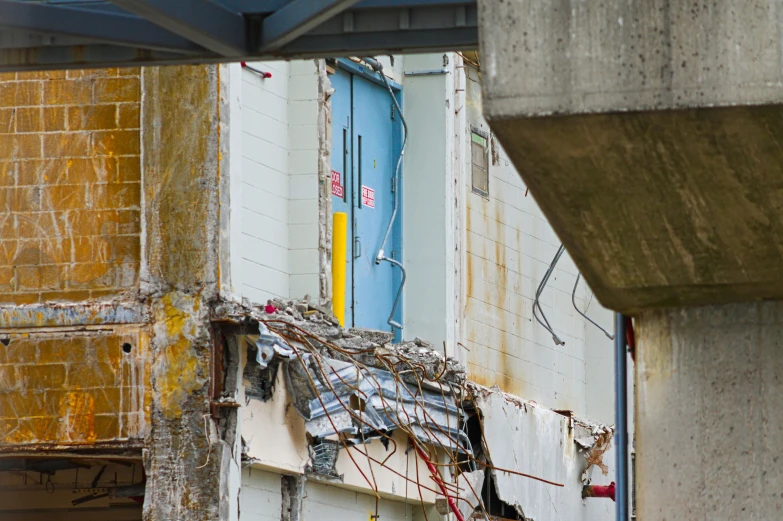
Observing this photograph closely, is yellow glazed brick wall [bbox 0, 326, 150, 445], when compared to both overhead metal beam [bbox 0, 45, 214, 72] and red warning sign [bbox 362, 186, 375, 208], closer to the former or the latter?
red warning sign [bbox 362, 186, 375, 208]

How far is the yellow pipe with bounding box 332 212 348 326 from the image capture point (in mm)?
13445

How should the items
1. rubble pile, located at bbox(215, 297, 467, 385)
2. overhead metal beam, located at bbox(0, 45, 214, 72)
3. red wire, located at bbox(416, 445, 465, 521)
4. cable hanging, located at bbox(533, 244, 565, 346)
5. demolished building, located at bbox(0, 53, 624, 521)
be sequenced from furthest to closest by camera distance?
cable hanging, located at bbox(533, 244, 565, 346), red wire, located at bbox(416, 445, 465, 521), rubble pile, located at bbox(215, 297, 467, 385), demolished building, located at bbox(0, 53, 624, 521), overhead metal beam, located at bbox(0, 45, 214, 72)

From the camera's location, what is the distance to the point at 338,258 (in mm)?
13438

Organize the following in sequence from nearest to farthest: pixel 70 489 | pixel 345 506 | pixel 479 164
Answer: pixel 70 489 < pixel 345 506 < pixel 479 164

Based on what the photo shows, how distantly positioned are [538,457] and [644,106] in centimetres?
1340

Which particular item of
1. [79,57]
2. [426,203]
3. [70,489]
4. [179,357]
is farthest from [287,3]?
[426,203]

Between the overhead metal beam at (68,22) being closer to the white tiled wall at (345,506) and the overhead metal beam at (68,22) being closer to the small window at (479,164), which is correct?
the white tiled wall at (345,506)

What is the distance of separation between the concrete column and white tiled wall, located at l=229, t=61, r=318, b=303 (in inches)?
289

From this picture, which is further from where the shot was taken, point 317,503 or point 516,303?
point 516,303

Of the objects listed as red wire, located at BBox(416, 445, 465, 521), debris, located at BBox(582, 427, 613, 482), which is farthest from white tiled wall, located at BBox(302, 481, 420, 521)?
debris, located at BBox(582, 427, 613, 482)

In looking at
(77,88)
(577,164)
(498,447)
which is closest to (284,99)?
(77,88)

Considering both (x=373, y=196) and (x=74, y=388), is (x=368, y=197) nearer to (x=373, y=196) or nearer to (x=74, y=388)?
(x=373, y=196)

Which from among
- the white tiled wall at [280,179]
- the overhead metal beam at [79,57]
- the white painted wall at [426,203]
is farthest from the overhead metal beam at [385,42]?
the white painted wall at [426,203]

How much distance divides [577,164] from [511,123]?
0.29 metres
